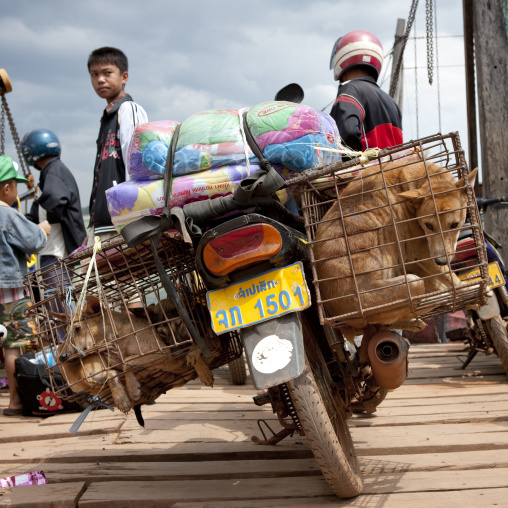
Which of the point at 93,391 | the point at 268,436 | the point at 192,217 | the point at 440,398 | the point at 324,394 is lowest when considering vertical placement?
the point at 440,398

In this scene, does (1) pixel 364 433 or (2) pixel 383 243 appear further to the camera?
(1) pixel 364 433

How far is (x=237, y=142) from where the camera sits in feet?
6.95

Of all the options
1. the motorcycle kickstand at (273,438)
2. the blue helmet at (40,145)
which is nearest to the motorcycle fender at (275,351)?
the motorcycle kickstand at (273,438)

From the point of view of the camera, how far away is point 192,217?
203cm

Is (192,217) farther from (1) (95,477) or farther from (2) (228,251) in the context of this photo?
(1) (95,477)

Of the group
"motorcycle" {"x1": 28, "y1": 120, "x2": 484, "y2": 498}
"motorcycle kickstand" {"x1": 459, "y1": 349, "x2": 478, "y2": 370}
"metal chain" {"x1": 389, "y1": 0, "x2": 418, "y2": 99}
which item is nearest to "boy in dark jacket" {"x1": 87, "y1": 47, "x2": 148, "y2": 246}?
"motorcycle" {"x1": 28, "y1": 120, "x2": 484, "y2": 498}

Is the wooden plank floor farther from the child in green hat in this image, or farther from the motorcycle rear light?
the motorcycle rear light

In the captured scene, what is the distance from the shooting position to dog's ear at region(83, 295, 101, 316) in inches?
91.9

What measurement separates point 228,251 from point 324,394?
0.69 m

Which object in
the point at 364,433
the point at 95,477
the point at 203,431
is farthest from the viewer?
the point at 203,431

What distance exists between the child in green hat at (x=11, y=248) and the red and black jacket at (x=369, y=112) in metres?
2.54

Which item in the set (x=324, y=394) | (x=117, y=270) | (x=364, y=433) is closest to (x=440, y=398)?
(x=364, y=433)

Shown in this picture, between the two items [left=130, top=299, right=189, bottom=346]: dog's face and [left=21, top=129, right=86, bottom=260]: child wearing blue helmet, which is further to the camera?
[left=21, top=129, right=86, bottom=260]: child wearing blue helmet

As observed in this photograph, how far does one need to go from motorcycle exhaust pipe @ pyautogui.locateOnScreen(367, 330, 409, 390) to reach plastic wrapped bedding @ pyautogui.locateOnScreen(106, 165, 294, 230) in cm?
62
